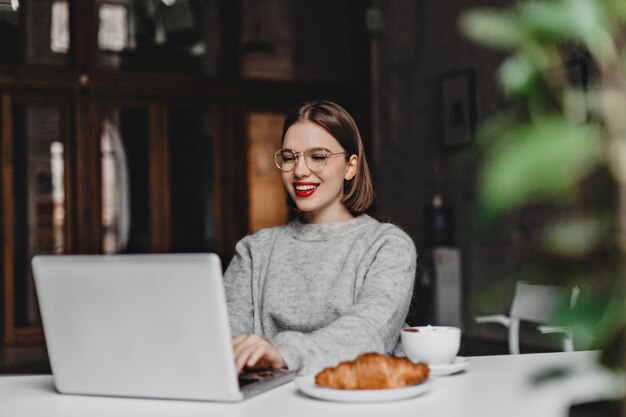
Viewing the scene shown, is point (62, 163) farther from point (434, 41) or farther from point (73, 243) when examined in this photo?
point (434, 41)

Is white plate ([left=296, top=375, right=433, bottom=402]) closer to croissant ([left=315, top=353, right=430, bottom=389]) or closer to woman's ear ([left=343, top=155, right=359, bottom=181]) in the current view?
croissant ([left=315, top=353, right=430, bottom=389])

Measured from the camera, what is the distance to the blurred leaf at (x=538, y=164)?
0.31 metres

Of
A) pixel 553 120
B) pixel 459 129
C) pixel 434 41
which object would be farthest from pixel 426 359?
pixel 434 41

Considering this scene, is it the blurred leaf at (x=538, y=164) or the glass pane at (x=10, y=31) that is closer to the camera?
the blurred leaf at (x=538, y=164)

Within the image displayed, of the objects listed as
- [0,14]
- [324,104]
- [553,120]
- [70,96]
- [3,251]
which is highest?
[0,14]

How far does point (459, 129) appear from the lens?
7.11m

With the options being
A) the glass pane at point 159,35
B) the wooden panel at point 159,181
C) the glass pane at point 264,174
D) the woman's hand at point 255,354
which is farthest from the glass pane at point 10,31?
the woman's hand at point 255,354

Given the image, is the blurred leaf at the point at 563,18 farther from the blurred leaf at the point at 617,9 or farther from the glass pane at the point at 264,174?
the glass pane at the point at 264,174

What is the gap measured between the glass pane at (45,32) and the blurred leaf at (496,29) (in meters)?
7.63

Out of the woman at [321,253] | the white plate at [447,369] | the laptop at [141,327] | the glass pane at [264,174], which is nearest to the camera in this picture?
the laptop at [141,327]

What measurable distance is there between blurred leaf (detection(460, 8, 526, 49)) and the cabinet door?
749 centimetres

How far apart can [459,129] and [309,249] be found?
5.14 m

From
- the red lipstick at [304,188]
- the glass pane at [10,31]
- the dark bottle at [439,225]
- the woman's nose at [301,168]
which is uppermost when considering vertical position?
the glass pane at [10,31]

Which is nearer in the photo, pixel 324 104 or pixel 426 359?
pixel 426 359
